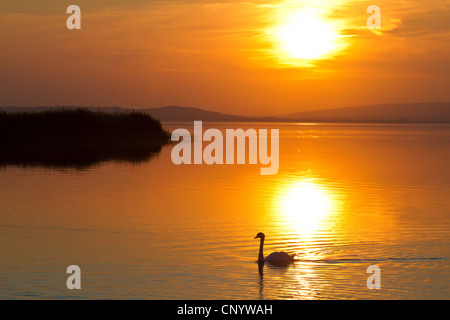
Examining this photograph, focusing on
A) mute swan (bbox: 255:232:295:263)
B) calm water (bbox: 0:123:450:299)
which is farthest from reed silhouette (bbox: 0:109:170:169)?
mute swan (bbox: 255:232:295:263)

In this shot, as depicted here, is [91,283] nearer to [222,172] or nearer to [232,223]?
[232,223]

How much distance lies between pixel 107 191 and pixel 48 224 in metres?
6.81

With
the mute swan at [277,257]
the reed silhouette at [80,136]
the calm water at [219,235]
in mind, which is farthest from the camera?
the reed silhouette at [80,136]

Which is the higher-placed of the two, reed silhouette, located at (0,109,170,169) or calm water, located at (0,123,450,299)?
reed silhouette, located at (0,109,170,169)

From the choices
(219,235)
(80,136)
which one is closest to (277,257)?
(219,235)

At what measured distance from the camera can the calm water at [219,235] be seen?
12031 millimetres

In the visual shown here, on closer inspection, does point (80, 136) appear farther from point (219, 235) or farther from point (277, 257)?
point (277, 257)

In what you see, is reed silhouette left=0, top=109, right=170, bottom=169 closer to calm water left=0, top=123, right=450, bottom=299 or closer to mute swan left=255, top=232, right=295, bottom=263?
calm water left=0, top=123, right=450, bottom=299

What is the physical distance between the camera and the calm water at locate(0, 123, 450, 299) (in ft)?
39.5

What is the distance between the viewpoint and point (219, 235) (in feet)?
53.4

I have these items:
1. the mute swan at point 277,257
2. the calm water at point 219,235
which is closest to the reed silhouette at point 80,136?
the calm water at point 219,235

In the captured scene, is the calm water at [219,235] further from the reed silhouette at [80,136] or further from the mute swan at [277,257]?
the reed silhouette at [80,136]

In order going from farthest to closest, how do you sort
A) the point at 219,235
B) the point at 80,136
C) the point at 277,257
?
the point at 80,136 < the point at 219,235 < the point at 277,257
